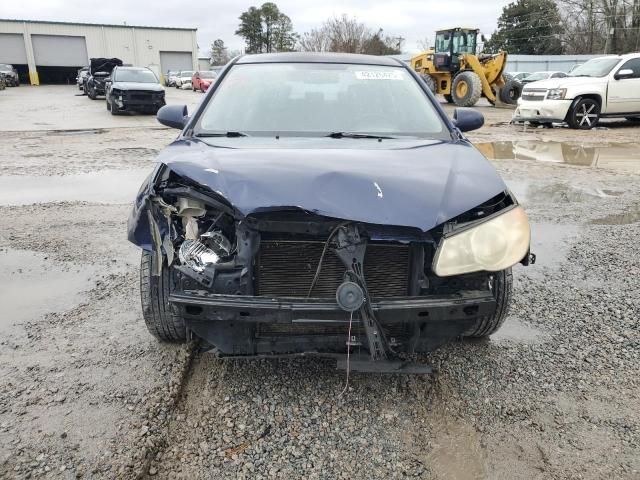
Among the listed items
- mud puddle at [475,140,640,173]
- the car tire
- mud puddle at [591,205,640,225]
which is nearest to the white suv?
mud puddle at [475,140,640,173]

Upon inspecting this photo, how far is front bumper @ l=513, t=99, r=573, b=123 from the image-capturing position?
44.4 feet

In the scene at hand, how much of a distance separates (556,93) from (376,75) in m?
11.5

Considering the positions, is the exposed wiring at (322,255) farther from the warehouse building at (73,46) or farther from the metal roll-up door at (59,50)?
the metal roll-up door at (59,50)

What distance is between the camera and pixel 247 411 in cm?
243

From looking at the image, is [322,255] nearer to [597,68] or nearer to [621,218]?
[621,218]

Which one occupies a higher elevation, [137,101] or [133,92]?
[133,92]

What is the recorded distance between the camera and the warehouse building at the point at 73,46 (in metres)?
49.7

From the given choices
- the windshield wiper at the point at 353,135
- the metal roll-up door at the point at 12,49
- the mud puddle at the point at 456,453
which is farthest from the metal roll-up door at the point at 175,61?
the mud puddle at the point at 456,453

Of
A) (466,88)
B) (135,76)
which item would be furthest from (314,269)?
(135,76)

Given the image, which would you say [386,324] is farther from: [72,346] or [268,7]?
[268,7]

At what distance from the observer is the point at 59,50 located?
51125mm

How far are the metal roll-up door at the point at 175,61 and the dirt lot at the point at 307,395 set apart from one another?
5523 centimetres

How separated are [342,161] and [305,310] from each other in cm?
75

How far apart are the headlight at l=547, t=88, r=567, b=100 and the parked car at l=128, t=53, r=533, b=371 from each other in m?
12.3
